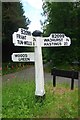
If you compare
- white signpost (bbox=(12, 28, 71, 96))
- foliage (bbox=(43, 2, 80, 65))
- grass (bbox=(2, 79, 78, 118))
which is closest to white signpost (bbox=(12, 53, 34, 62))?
white signpost (bbox=(12, 28, 71, 96))

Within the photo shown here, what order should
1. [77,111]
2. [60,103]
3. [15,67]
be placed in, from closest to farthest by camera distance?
[77,111], [60,103], [15,67]

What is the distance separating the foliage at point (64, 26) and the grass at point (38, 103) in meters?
9.94

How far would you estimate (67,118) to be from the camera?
5.48 metres

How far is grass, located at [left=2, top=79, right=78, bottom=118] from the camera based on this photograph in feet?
18.8

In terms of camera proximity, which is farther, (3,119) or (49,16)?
(49,16)

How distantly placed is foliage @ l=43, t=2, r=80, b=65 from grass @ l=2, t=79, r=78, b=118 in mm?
9939

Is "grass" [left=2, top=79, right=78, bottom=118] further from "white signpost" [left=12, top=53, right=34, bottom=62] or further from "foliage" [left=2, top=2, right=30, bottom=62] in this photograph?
"foliage" [left=2, top=2, right=30, bottom=62]

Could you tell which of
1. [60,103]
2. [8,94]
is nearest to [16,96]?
[8,94]

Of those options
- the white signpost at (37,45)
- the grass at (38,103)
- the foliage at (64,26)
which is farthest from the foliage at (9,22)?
the white signpost at (37,45)

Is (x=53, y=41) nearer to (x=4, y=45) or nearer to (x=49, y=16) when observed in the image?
(x=49, y=16)

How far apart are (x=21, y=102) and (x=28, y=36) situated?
63.4 inches

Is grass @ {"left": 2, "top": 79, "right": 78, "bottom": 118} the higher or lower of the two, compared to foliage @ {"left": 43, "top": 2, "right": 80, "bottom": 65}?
lower

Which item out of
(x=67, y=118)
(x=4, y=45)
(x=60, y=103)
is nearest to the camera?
(x=67, y=118)

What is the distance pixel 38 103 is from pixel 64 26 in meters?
11.8
